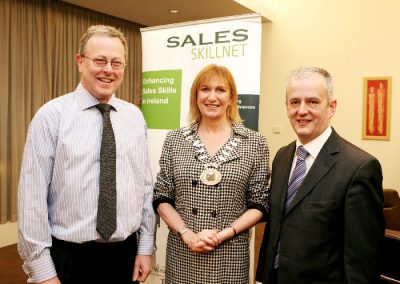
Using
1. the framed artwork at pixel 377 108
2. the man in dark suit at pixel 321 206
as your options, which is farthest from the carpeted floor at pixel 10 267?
the framed artwork at pixel 377 108

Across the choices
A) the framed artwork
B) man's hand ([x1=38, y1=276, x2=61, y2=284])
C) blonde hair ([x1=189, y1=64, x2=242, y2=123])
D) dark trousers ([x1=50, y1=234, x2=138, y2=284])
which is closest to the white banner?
blonde hair ([x1=189, y1=64, x2=242, y2=123])

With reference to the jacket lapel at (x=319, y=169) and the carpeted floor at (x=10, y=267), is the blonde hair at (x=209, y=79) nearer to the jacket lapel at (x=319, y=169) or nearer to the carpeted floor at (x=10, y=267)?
the jacket lapel at (x=319, y=169)

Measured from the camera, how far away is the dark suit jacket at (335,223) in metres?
1.44

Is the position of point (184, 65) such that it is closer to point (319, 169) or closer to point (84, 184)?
point (84, 184)

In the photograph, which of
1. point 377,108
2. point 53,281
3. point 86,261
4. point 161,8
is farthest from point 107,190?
point 377,108

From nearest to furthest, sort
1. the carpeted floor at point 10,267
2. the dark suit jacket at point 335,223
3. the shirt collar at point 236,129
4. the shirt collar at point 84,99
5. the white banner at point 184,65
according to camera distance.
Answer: the dark suit jacket at point 335,223, the shirt collar at point 84,99, the shirt collar at point 236,129, the white banner at point 184,65, the carpeted floor at point 10,267

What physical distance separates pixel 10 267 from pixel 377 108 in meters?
4.90

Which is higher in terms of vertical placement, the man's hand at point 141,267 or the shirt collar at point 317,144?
the shirt collar at point 317,144

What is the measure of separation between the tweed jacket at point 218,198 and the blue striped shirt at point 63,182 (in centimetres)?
30

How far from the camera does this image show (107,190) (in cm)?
170

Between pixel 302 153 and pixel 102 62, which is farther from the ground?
pixel 102 62

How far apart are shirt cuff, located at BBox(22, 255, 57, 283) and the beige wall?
4.94m

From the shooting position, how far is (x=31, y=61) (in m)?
5.06

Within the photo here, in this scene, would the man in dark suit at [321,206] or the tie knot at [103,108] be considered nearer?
the man in dark suit at [321,206]
